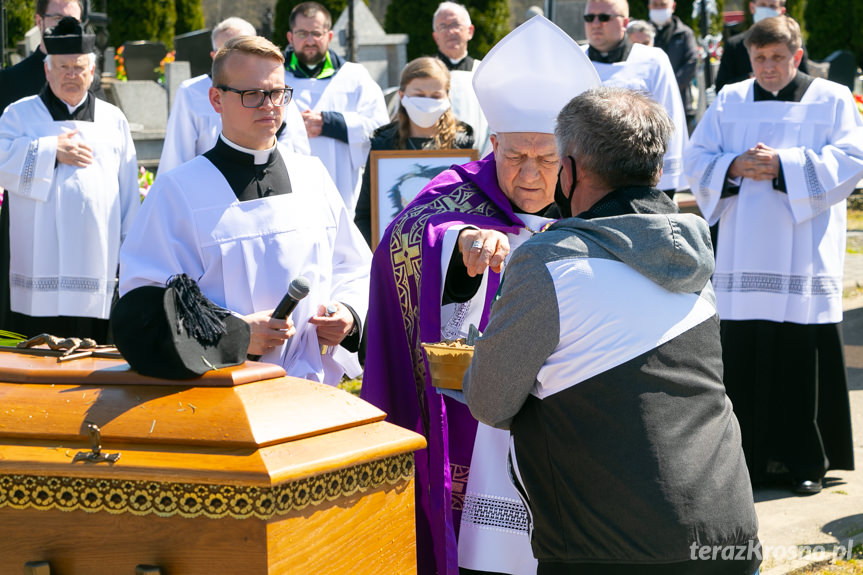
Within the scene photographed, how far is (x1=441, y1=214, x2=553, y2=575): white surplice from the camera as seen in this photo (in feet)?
10.3

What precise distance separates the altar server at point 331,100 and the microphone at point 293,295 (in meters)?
4.28

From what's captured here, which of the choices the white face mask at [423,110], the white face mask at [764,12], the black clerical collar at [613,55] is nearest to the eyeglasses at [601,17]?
the black clerical collar at [613,55]

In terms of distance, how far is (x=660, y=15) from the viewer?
10.9 m

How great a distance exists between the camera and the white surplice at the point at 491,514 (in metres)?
3.15

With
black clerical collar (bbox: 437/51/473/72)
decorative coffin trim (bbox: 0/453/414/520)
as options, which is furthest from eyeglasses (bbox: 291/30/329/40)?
decorative coffin trim (bbox: 0/453/414/520)

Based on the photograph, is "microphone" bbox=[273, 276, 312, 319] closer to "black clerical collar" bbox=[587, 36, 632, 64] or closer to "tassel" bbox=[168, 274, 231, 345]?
"tassel" bbox=[168, 274, 231, 345]

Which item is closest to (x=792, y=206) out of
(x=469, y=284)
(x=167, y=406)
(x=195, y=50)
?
(x=469, y=284)

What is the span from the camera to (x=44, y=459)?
2070 millimetres

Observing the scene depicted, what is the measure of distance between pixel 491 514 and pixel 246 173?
1.27 m

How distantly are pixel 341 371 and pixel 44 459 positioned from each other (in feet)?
5.72

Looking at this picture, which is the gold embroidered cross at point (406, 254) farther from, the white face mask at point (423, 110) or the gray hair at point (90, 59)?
the gray hair at point (90, 59)

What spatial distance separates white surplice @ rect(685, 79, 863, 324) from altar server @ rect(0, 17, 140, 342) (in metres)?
3.21

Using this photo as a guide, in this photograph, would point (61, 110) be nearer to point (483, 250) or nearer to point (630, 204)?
point (483, 250)

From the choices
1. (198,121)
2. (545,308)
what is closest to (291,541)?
(545,308)
